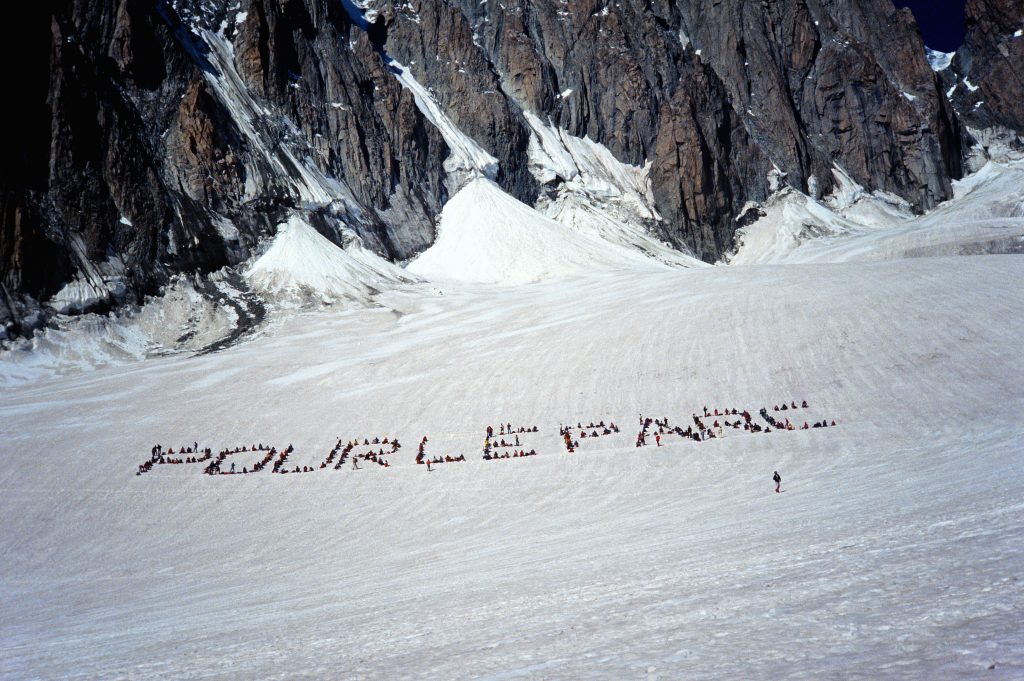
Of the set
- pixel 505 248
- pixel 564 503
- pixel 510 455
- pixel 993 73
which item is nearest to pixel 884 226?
pixel 993 73

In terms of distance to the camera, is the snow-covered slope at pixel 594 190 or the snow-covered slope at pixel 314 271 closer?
the snow-covered slope at pixel 314 271

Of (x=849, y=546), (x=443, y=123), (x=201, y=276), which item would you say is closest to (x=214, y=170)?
(x=201, y=276)

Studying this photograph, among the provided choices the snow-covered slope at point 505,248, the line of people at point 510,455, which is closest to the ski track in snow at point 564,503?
the line of people at point 510,455

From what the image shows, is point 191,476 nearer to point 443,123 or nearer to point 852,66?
point 443,123

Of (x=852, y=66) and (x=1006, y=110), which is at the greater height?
(x=852, y=66)

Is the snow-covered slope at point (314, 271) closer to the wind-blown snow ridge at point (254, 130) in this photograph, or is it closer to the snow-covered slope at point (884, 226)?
the wind-blown snow ridge at point (254, 130)

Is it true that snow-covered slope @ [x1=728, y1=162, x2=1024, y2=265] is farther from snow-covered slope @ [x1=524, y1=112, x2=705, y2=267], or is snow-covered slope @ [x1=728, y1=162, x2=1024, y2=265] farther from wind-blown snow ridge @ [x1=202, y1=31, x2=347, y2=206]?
wind-blown snow ridge @ [x1=202, y1=31, x2=347, y2=206]

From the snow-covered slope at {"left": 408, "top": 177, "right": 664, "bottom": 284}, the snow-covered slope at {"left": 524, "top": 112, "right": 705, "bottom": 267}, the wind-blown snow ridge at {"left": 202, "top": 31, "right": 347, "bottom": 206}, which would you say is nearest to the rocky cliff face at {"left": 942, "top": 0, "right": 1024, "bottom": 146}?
the snow-covered slope at {"left": 524, "top": 112, "right": 705, "bottom": 267}
